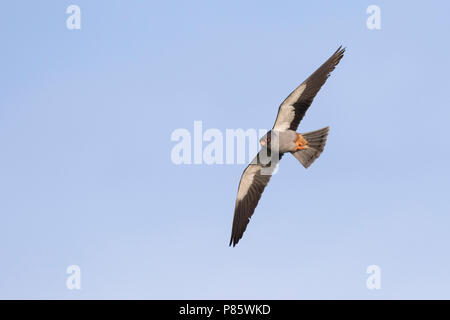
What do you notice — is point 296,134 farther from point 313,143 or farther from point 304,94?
point 304,94

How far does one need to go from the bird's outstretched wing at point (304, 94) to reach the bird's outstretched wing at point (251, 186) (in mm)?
1543

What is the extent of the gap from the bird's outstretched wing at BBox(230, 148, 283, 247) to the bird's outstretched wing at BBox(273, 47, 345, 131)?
1.54 metres

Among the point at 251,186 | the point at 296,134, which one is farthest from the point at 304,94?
the point at 251,186

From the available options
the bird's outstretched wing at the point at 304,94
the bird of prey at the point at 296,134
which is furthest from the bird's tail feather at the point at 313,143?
the bird's outstretched wing at the point at 304,94

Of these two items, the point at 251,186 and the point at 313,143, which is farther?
the point at 251,186

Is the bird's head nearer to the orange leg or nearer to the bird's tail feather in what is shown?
the orange leg

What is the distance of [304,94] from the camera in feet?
64.4

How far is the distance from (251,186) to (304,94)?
4109 mm

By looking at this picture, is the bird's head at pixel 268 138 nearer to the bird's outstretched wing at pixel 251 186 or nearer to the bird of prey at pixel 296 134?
the bird of prey at pixel 296 134
